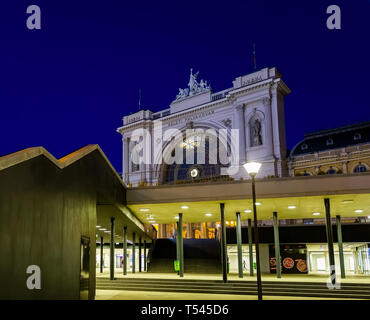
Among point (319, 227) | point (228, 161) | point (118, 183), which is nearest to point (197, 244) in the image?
point (319, 227)

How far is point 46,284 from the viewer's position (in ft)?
36.7

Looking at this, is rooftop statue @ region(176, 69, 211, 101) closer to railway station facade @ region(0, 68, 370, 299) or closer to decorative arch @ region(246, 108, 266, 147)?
railway station facade @ region(0, 68, 370, 299)

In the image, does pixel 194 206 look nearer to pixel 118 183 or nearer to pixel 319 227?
pixel 118 183

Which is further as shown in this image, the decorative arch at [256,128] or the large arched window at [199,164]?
the large arched window at [199,164]

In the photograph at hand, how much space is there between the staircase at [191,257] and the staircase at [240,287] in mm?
9569

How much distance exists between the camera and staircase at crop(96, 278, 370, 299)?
17.7 m

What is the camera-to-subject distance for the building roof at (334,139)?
44.4 m

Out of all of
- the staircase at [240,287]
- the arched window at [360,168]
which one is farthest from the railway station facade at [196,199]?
the staircase at [240,287]

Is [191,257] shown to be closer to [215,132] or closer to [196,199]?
[196,199]

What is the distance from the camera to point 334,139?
46.8 meters

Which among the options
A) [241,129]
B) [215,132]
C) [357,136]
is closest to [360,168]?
[357,136]

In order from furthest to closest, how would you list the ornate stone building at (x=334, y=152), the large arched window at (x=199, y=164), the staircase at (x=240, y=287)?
the large arched window at (x=199, y=164) < the ornate stone building at (x=334, y=152) < the staircase at (x=240, y=287)

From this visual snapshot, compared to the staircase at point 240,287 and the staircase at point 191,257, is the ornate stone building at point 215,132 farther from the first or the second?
the staircase at point 240,287

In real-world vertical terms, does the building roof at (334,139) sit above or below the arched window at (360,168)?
above
